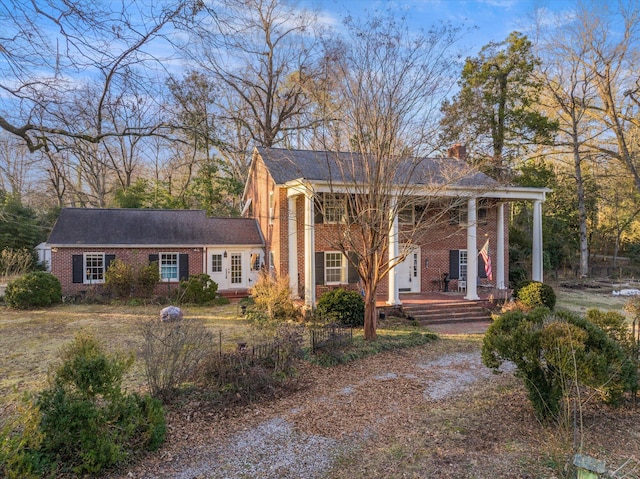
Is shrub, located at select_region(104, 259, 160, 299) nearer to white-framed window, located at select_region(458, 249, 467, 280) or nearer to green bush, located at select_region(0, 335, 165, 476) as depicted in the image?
green bush, located at select_region(0, 335, 165, 476)

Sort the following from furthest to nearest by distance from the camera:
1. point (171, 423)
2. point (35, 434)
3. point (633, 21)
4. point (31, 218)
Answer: point (31, 218), point (633, 21), point (171, 423), point (35, 434)

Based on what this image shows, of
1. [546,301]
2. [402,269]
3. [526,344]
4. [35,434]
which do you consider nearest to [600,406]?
[526,344]

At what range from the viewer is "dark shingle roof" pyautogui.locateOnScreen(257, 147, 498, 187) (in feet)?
31.7

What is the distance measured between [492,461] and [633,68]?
87.0ft

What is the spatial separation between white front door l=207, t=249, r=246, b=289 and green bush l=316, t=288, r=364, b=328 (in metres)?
8.14

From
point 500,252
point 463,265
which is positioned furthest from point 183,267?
point 500,252

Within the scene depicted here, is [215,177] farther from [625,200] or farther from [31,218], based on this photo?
[625,200]

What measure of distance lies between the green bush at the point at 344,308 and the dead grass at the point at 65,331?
7.78 ft

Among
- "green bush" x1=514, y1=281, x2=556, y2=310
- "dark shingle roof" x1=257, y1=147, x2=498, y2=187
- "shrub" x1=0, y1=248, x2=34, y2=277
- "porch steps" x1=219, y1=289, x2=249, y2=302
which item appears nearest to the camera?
"dark shingle roof" x1=257, y1=147, x2=498, y2=187

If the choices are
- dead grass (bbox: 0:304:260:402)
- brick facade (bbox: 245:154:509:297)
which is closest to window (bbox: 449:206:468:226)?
brick facade (bbox: 245:154:509:297)

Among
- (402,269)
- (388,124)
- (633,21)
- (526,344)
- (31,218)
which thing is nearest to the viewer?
(526,344)

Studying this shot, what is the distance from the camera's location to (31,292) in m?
14.7

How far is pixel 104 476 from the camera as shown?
13.4 ft

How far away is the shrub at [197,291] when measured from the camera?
53.0 ft
